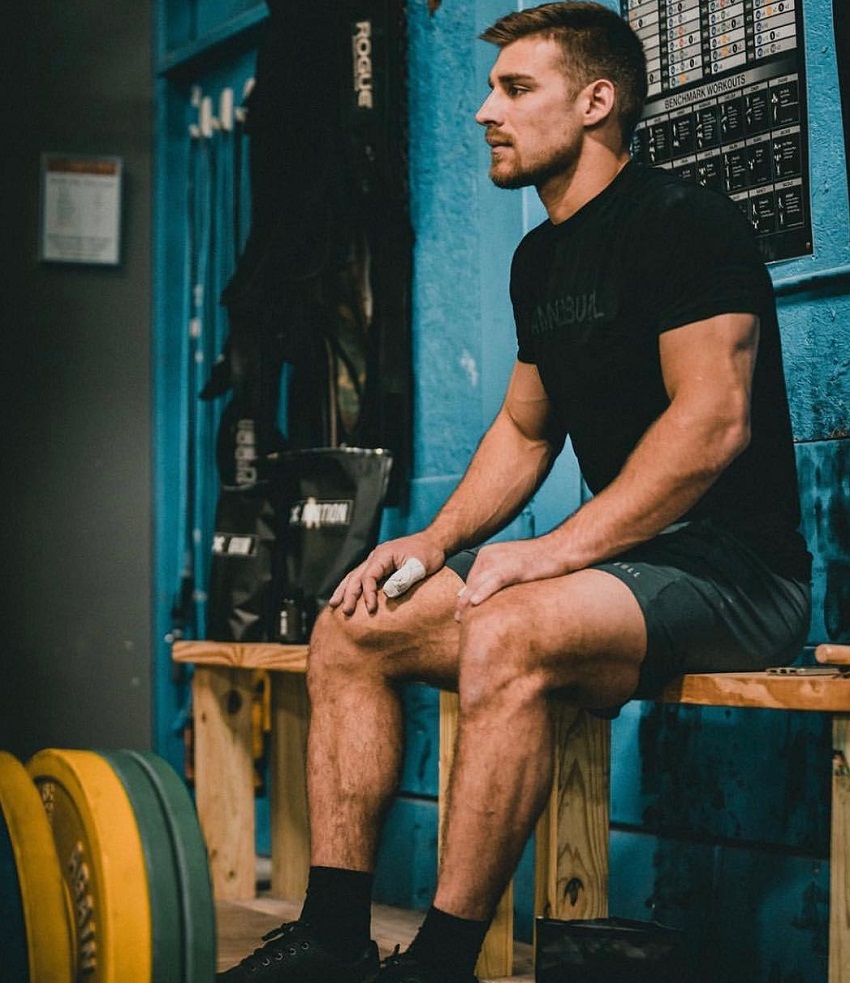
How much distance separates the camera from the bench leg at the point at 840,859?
5.74 feet

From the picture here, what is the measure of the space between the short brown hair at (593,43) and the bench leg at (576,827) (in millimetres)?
928

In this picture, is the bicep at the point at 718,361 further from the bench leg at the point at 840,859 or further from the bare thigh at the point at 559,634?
the bench leg at the point at 840,859

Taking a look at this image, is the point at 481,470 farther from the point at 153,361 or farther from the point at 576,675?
the point at 153,361

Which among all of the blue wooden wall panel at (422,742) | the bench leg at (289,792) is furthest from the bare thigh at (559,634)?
the bench leg at (289,792)

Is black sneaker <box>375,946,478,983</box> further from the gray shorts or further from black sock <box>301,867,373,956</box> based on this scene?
the gray shorts

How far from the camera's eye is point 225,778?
10.5 feet

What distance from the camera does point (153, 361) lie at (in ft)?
13.6

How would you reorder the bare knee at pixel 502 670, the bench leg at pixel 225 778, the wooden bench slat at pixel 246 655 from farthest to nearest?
the bench leg at pixel 225 778, the wooden bench slat at pixel 246 655, the bare knee at pixel 502 670

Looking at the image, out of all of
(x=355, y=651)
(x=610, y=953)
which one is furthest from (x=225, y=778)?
(x=610, y=953)

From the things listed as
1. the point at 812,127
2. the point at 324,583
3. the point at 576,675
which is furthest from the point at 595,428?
the point at 324,583

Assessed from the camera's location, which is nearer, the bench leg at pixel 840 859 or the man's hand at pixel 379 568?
the bench leg at pixel 840 859

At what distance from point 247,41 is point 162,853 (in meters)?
2.69

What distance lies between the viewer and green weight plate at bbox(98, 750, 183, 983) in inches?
63.5

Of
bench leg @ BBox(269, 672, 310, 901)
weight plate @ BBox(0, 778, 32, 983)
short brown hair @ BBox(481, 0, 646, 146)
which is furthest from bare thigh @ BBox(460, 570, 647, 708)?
bench leg @ BBox(269, 672, 310, 901)
